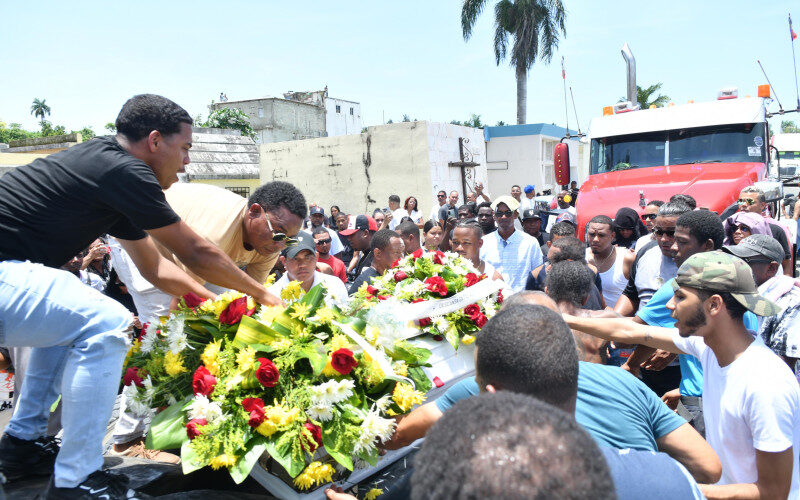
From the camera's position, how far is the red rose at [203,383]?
221 cm

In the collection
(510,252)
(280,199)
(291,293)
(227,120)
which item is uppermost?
(227,120)

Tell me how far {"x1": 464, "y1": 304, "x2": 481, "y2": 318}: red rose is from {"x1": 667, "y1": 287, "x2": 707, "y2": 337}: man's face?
114 centimetres

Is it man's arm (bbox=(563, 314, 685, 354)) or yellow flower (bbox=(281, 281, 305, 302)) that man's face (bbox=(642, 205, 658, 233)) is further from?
yellow flower (bbox=(281, 281, 305, 302))

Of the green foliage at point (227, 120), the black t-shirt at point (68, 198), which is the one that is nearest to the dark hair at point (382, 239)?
the black t-shirt at point (68, 198)

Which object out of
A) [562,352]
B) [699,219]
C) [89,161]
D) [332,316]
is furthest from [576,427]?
[699,219]

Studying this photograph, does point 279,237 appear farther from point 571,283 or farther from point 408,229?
point 408,229

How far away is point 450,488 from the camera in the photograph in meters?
0.89

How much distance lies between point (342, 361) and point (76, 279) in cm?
119

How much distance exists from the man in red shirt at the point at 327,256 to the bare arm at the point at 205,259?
12.0 ft

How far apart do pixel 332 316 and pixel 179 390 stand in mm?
718

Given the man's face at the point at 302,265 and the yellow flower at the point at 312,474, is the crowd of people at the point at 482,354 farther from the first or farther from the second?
the man's face at the point at 302,265

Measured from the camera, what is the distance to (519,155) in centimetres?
2792

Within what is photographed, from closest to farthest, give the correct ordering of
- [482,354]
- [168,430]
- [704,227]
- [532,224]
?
[482,354] < [168,430] < [704,227] < [532,224]

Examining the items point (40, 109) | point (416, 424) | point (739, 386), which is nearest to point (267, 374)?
point (416, 424)
